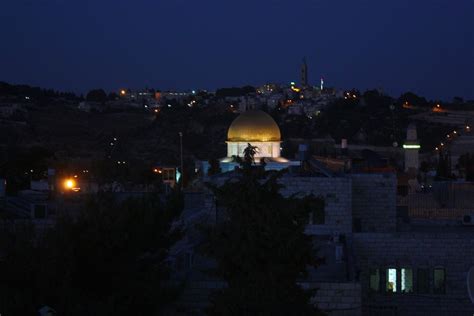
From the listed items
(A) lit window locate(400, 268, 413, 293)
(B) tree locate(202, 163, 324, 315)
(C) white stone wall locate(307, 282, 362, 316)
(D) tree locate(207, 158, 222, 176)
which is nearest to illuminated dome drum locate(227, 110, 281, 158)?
(D) tree locate(207, 158, 222, 176)

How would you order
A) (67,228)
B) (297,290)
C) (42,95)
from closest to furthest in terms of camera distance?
(297,290), (67,228), (42,95)

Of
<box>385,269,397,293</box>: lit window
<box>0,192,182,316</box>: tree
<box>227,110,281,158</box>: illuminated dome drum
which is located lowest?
<box>385,269,397,293</box>: lit window

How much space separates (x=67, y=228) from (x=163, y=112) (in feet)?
351

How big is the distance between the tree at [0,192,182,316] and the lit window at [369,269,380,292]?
175 inches

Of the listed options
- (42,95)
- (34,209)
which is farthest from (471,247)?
(42,95)

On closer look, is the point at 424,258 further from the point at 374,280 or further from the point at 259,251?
the point at 259,251

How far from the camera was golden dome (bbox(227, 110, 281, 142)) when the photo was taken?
153ft

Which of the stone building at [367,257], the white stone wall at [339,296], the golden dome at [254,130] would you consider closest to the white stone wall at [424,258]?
the stone building at [367,257]

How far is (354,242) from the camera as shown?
55.6 feet

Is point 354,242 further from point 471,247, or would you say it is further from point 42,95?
point 42,95

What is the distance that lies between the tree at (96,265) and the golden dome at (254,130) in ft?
109

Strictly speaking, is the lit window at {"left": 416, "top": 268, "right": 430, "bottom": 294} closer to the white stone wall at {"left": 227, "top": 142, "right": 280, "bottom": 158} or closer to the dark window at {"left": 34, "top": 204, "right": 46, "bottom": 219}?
the dark window at {"left": 34, "top": 204, "right": 46, "bottom": 219}

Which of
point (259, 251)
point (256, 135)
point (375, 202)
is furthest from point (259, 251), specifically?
point (256, 135)

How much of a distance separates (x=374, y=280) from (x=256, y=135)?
30.0 meters
